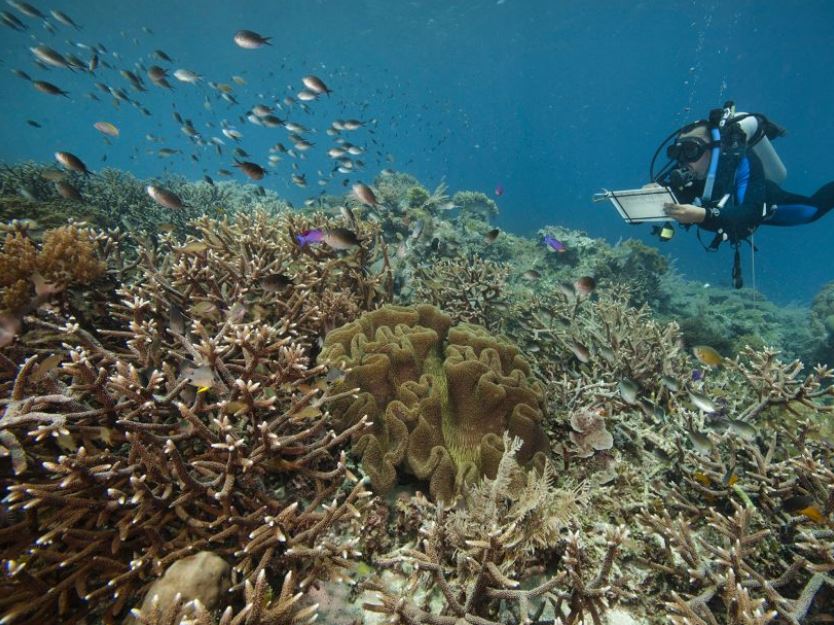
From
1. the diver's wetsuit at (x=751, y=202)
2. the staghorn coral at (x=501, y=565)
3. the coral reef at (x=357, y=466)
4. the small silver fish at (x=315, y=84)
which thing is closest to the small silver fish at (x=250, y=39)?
the small silver fish at (x=315, y=84)

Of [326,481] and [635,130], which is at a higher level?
[635,130]

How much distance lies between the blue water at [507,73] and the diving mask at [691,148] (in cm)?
837

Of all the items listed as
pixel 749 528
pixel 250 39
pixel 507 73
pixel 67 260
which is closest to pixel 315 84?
pixel 250 39

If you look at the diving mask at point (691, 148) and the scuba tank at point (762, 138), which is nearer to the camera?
the diving mask at point (691, 148)

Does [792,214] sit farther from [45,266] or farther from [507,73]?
[507,73]

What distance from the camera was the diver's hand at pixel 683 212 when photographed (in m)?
5.81

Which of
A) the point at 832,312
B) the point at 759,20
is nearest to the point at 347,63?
the point at 759,20

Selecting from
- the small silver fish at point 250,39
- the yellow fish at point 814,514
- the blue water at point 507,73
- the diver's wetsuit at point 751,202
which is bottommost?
the yellow fish at point 814,514

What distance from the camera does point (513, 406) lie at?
11.0ft

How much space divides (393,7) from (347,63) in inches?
935

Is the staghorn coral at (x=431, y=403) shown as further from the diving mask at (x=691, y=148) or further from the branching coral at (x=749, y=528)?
the diving mask at (x=691, y=148)

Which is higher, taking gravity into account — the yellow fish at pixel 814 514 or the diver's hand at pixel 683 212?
the diver's hand at pixel 683 212

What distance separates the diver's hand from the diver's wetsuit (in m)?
0.32

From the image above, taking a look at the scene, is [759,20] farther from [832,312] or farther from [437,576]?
[437,576]
